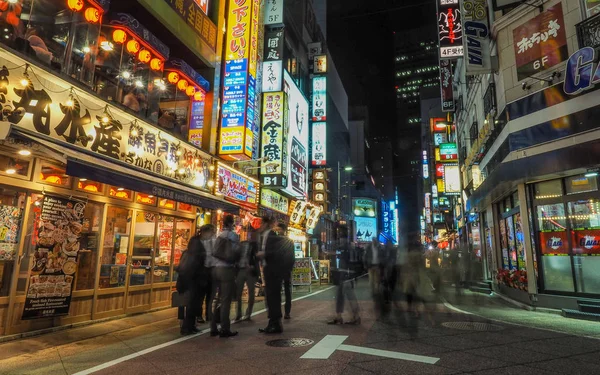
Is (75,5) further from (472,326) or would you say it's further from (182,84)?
(472,326)

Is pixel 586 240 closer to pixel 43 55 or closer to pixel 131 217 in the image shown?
pixel 131 217

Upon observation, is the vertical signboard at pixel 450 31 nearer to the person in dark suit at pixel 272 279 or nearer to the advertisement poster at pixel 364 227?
the person in dark suit at pixel 272 279

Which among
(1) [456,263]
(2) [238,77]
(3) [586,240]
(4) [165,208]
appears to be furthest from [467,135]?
(4) [165,208]

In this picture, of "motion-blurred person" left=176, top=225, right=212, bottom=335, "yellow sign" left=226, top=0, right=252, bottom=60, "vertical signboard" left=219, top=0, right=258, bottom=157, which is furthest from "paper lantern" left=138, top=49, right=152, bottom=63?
"motion-blurred person" left=176, top=225, right=212, bottom=335

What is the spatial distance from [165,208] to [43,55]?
5075mm

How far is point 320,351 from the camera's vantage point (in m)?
5.60

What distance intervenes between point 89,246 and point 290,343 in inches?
218

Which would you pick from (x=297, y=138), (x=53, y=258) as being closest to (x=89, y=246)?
(x=53, y=258)

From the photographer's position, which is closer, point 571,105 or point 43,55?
point 43,55

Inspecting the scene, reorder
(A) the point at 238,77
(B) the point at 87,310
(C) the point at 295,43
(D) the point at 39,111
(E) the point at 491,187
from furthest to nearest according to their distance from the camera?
(C) the point at 295,43, (A) the point at 238,77, (E) the point at 491,187, (B) the point at 87,310, (D) the point at 39,111

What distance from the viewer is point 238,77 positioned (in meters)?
14.6

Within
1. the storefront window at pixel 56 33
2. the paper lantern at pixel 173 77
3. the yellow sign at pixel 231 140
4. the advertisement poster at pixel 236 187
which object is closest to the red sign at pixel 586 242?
the yellow sign at pixel 231 140

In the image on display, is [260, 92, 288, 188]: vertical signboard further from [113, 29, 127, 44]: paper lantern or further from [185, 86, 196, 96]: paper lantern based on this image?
[113, 29, 127, 44]: paper lantern

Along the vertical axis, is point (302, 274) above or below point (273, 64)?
below
